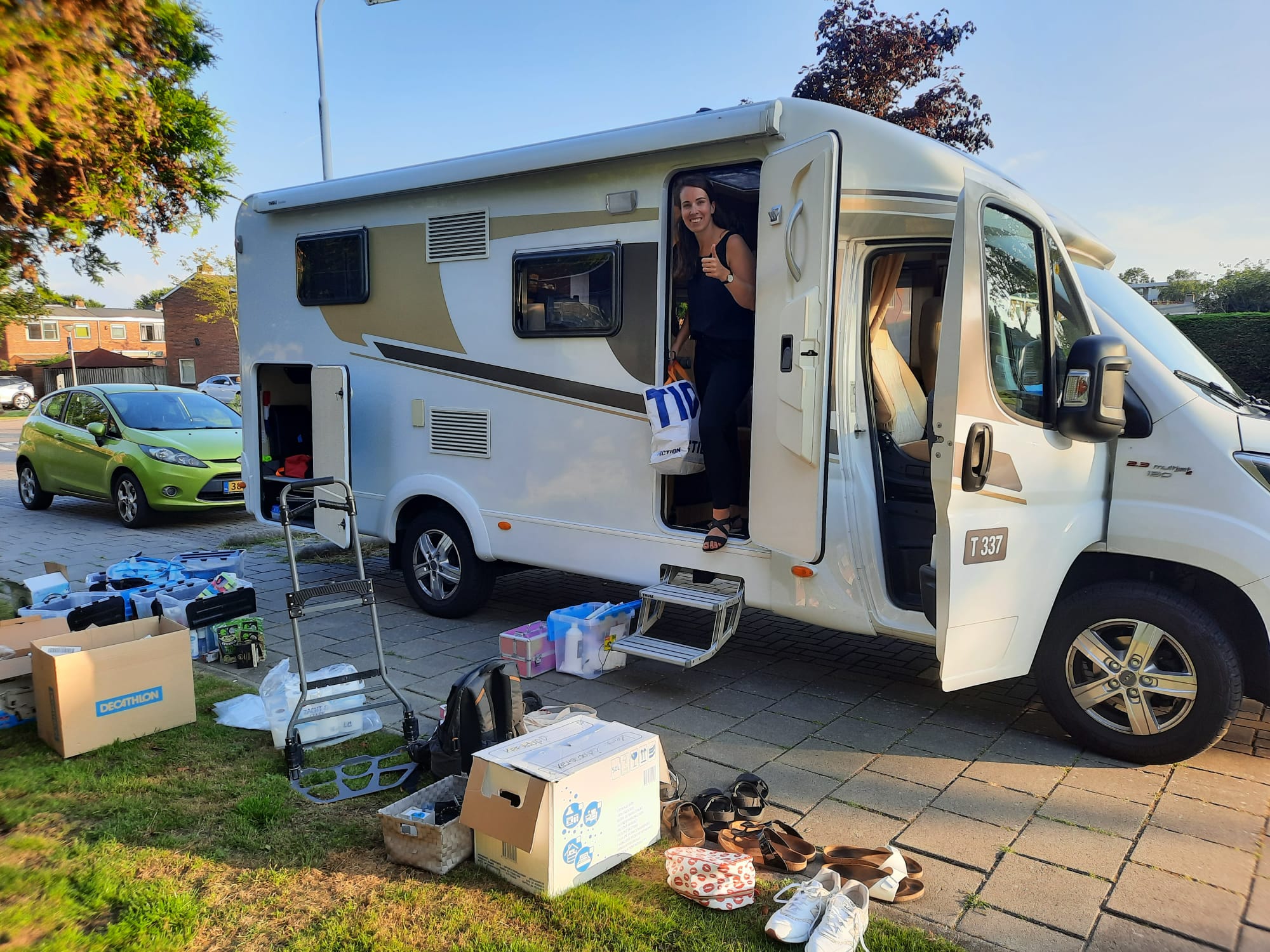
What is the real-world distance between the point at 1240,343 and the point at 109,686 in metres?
19.8

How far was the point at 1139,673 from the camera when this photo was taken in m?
3.74

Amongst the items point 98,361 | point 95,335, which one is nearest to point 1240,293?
point 98,361

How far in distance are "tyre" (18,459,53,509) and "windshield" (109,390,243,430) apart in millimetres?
1806

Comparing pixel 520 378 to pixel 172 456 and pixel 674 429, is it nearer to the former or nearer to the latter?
pixel 674 429

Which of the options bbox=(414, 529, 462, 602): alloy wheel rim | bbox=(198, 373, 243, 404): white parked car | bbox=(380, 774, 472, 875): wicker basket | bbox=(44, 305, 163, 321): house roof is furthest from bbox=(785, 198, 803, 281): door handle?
bbox=(44, 305, 163, 321): house roof

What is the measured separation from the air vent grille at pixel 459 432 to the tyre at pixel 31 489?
25.3 ft

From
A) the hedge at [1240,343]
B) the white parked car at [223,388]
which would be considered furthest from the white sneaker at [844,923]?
the white parked car at [223,388]

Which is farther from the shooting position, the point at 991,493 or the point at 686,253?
the point at 686,253

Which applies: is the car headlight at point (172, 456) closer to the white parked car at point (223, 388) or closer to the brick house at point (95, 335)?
the white parked car at point (223, 388)

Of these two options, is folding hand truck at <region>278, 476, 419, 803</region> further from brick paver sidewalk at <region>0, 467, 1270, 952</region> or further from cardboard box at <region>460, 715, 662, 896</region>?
cardboard box at <region>460, 715, 662, 896</region>

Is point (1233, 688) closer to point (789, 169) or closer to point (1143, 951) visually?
point (1143, 951)

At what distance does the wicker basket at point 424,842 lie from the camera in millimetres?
2928

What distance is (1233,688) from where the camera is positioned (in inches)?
141

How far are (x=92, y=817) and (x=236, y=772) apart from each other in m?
0.54
